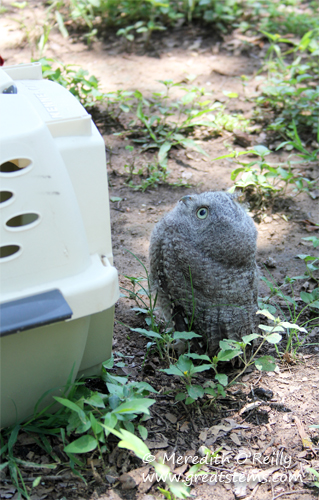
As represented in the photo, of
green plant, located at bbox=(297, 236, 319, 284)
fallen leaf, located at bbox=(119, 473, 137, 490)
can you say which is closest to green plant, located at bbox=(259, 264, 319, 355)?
green plant, located at bbox=(297, 236, 319, 284)

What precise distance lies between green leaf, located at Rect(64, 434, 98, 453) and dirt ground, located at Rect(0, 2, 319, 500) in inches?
5.4

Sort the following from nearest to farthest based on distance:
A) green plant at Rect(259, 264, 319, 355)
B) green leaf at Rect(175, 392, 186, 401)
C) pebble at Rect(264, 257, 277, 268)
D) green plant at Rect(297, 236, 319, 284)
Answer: green leaf at Rect(175, 392, 186, 401)
green plant at Rect(259, 264, 319, 355)
green plant at Rect(297, 236, 319, 284)
pebble at Rect(264, 257, 277, 268)

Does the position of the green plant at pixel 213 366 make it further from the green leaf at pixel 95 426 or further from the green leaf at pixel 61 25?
the green leaf at pixel 61 25

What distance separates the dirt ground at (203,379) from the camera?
69.7 inches

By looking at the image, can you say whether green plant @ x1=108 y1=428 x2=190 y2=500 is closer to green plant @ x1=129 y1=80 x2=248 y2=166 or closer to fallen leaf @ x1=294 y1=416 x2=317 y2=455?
fallen leaf @ x1=294 y1=416 x2=317 y2=455

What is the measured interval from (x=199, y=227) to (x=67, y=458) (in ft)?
3.75

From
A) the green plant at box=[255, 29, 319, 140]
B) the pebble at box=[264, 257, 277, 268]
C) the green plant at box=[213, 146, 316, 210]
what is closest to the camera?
the pebble at box=[264, 257, 277, 268]

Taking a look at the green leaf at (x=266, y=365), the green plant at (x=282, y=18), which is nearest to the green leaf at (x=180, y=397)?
the green leaf at (x=266, y=365)

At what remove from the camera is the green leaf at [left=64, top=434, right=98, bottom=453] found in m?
1.60

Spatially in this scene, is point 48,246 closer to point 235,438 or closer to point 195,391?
point 195,391

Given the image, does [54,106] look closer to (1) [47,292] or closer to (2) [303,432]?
(1) [47,292]

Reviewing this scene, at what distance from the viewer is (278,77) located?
5.02m

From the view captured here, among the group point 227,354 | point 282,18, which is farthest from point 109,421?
point 282,18

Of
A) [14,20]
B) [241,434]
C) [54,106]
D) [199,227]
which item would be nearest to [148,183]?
[199,227]
